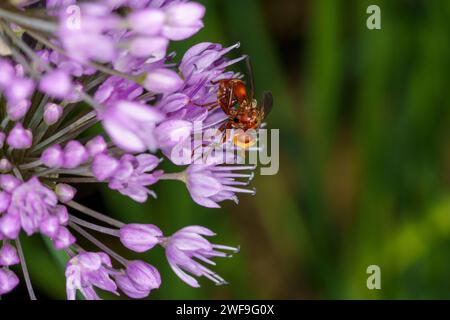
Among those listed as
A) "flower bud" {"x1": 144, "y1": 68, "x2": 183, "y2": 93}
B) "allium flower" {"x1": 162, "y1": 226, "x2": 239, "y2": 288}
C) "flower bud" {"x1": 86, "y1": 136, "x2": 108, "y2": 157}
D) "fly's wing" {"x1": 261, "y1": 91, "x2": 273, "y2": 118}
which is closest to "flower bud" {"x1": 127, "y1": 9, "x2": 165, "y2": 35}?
"flower bud" {"x1": 144, "y1": 68, "x2": 183, "y2": 93}

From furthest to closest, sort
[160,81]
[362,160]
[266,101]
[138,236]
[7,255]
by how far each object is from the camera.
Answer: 1. [362,160]
2. [266,101]
3. [138,236]
4. [7,255]
5. [160,81]

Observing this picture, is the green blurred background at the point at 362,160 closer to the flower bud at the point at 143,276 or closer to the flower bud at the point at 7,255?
the flower bud at the point at 143,276

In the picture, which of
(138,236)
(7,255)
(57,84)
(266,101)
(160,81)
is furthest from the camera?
→ (266,101)

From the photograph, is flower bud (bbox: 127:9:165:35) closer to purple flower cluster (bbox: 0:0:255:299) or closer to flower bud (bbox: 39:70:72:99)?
purple flower cluster (bbox: 0:0:255:299)

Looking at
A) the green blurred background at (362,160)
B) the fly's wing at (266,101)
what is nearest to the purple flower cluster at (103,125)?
the fly's wing at (266,101)

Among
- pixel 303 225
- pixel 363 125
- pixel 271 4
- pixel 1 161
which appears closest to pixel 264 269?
pixel 303 225

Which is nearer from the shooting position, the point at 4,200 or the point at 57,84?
the point at 57,84

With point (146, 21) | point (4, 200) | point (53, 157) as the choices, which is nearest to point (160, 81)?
point (146, 21)

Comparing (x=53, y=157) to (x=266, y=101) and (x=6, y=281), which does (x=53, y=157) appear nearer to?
(x=6, y=281)
